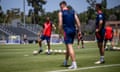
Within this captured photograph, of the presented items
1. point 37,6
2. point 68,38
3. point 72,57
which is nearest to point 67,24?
point 68,38

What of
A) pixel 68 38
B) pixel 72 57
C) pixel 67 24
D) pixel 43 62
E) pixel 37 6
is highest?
Result: pixel 37 6

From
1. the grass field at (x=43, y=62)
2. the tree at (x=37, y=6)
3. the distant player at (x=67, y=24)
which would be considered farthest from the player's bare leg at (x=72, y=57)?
the tree at (x=37, y=6)

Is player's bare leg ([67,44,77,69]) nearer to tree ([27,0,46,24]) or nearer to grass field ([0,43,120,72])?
grass field ([0,43,120,72])

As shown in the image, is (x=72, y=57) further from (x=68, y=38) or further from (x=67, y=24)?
(x=67, y=24)

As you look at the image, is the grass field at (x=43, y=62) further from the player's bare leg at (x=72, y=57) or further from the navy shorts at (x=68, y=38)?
the navy shorts at (x=68, y=38)

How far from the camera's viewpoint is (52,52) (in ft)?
60.2

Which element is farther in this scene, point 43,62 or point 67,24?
point 43,62

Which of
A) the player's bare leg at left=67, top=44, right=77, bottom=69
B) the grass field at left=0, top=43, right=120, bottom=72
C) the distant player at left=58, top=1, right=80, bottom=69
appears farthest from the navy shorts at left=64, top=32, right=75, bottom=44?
the grass field at left=0, top=43, right=120, bottom=72

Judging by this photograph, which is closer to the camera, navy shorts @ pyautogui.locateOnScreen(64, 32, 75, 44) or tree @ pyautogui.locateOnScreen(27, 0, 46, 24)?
navy shorts @ pyautogui.locateOnScreen(64, 32, 75, 44)

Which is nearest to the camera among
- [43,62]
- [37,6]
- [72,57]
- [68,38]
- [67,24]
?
[72,57]

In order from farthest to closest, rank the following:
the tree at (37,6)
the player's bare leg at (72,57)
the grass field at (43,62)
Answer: the tree at (37,6), the player's bare leg at (72,57), the grass field at (43,62)

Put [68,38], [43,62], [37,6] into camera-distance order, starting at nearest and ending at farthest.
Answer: [68,38] < [43,62] < [37,6]

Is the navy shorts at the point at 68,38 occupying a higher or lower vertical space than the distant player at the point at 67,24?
lower

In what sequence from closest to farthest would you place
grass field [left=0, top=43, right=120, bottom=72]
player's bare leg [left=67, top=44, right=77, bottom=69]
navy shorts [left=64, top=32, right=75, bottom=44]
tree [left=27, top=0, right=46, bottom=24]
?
grass field [left=0, top=43, right=120, bottom=72], player's bare leg [left=67, top=44, right=77, bottom=69], navy shorts [left=64, top=32, right=75, bottom=44], tree [left=27, top=0, right=46, bottom=24]
